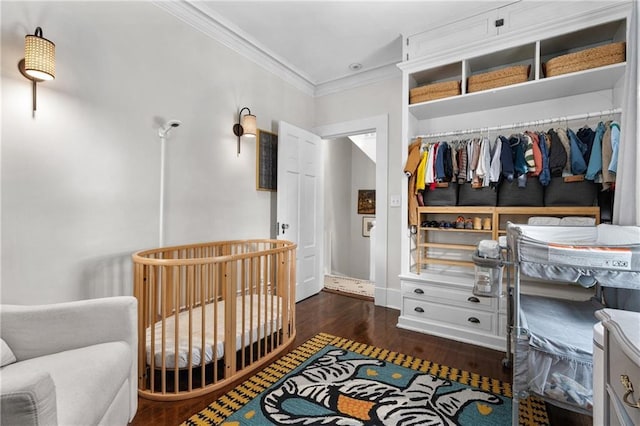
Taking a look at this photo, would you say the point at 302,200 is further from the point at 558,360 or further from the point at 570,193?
the point at 558,360

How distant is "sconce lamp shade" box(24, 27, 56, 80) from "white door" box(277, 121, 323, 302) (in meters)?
1.87

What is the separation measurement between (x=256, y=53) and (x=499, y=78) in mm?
2287

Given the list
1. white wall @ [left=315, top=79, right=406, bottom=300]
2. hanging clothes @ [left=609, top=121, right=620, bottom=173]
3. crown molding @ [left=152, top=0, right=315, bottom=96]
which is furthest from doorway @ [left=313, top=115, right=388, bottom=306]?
hanging clothes @ [left=609, top=121, right=620, bottom=173]

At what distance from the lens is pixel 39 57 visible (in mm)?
1486

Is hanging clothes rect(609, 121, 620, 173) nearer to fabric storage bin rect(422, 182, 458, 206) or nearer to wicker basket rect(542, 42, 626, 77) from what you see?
wicker basket rect(542, 42, 626, 77)

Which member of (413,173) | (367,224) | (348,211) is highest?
(413,173)

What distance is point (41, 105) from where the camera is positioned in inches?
63.3

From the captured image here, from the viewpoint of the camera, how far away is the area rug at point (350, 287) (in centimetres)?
372

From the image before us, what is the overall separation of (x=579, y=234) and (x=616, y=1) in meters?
1.66

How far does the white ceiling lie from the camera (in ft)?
7.66

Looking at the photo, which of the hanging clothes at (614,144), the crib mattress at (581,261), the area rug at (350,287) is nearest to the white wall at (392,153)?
the area rug at (350,287)

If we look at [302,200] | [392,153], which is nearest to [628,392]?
[392,153]

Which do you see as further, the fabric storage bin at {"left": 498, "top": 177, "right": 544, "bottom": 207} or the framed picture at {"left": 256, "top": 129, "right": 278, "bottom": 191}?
the framed picture at {"left": 256, "top": 129, "right": 278, "bottom": 191}

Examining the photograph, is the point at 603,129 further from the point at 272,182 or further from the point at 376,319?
the point at 272,182
